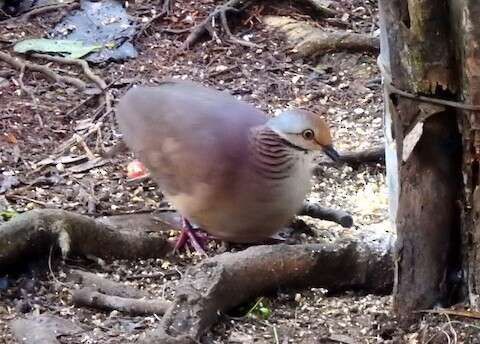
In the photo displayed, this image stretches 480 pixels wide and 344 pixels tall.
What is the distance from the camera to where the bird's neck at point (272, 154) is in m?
3.77

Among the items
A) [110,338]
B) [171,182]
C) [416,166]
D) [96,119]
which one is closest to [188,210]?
[171,182]

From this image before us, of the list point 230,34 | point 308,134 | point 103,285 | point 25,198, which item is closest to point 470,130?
point 308,134

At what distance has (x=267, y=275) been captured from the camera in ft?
11.3

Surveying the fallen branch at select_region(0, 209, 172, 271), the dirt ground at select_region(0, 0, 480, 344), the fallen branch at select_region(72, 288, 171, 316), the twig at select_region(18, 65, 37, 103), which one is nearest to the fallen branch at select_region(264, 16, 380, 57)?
the dirt ground at select_region(0, 0, 480, 344)

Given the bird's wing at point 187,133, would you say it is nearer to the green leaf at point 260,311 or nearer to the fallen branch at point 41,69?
the green leaf at point 260,311

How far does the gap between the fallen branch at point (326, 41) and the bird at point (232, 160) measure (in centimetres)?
228

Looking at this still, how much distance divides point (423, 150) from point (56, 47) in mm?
3852

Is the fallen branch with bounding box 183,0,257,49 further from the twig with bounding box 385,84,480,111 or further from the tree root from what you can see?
the twig with bounding box 385,84,480,111

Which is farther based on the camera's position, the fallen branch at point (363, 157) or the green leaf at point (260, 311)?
the fallen branch at point (363, 157)

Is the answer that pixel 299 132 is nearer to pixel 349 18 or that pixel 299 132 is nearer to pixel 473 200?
pixel 473 200

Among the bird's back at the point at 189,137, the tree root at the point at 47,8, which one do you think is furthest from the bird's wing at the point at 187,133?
the tree root at the point at 47,8

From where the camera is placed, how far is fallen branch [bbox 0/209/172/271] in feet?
12.2

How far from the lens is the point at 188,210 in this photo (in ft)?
13.0

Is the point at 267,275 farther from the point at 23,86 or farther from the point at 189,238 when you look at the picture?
the point at 23,86
